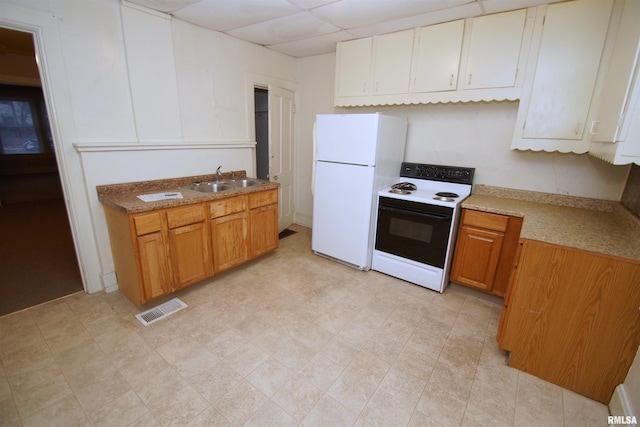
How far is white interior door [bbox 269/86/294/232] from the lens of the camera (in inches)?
143

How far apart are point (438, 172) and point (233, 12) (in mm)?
2446

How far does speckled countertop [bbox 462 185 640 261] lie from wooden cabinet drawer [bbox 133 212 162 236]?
250cm

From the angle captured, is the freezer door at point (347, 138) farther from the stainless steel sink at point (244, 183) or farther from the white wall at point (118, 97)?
the white wall at point (118, 97)

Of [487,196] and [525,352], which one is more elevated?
[487,196]

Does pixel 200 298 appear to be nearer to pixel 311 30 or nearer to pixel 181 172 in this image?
pixel 181 172

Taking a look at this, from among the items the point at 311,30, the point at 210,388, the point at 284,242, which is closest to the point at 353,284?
the point at 284,242

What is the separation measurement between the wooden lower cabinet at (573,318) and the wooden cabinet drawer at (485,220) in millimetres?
648

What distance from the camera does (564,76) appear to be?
6.82ft

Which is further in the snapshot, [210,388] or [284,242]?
[284,242]

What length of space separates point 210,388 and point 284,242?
2.25 metres

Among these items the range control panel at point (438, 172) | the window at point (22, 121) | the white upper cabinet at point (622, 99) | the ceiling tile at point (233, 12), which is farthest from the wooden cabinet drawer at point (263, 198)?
the window at point (22, 121)

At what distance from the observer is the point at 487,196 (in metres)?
2.76

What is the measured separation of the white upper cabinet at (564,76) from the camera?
1.96 m

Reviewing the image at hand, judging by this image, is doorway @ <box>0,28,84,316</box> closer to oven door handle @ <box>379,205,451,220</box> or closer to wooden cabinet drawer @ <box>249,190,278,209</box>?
wooden cabinet drawer @ <box>249,190,278,209</box>
